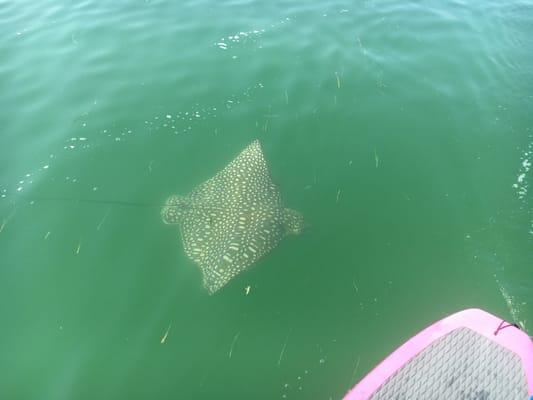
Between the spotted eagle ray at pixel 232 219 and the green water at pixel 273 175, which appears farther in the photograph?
the spotted eagle ray at pixel 232 219

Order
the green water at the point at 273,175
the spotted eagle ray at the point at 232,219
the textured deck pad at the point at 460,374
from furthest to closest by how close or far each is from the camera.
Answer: the spotted eagle ray at the point at 232,219
the green water at the point at 273,175
the textured deck pad at the point at 460,374

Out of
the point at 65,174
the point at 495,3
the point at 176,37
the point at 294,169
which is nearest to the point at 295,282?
the point at 294,169

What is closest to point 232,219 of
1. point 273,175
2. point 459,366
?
point 273,175

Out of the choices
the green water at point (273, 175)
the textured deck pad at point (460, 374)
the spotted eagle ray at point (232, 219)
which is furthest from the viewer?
the spotted eagle ray at point (232, 219)

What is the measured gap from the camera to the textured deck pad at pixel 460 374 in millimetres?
4016

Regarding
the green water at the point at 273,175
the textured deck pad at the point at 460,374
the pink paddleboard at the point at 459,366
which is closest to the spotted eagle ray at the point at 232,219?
the green water at the point at 273,175

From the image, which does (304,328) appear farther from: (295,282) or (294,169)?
(294,169)

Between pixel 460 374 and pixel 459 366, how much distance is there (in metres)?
0.09

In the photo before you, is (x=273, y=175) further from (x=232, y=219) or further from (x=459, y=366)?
(x=459, y=366)

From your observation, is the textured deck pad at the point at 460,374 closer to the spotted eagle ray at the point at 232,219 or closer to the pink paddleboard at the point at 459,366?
the pink paddleboard at the point at 459,366

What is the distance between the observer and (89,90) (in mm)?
8672

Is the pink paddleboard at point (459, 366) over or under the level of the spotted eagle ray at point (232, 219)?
under

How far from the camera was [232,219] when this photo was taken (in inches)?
228

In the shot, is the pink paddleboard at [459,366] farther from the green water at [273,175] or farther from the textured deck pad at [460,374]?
the green water at [273,175]
